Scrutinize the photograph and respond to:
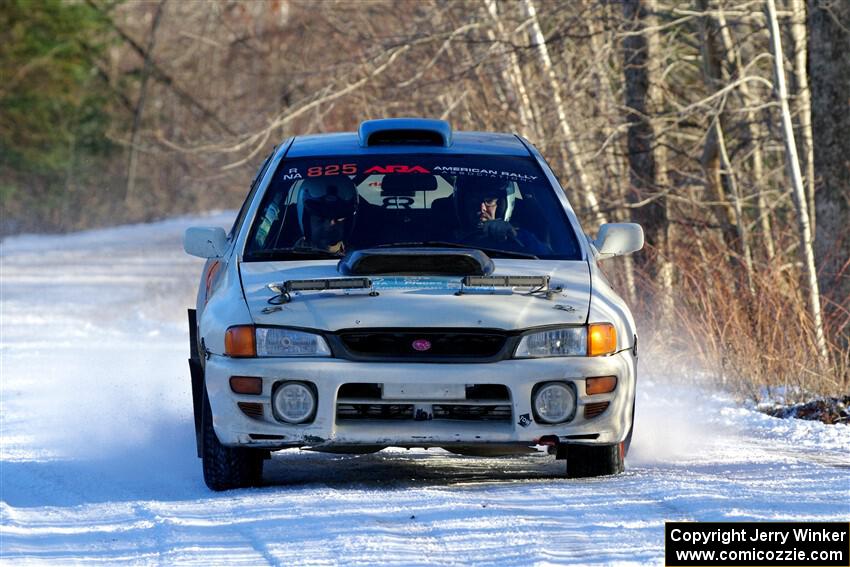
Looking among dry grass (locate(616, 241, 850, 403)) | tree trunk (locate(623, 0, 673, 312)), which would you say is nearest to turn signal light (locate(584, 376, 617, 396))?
dry grass (locate(616, 241, 850, 403))

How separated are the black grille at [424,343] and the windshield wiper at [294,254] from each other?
80 cm

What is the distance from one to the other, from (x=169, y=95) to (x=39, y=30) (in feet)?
21.4

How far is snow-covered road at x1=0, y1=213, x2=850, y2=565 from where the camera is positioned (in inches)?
220

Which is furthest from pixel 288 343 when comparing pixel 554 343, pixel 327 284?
pixel 554 343

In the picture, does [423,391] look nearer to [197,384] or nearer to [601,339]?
[601,339]

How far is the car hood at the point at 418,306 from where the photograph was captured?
259 inches

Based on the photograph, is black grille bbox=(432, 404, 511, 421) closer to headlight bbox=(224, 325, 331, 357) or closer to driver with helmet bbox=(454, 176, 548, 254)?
headlight bbox=(224, 325, 331, 357)

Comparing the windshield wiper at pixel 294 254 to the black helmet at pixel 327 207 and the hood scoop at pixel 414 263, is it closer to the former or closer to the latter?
the black helmet at pixel 327 207

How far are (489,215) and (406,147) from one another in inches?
26.7

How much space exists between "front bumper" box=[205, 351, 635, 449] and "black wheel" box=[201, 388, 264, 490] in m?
0.18

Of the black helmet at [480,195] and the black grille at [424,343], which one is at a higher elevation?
the black helmet at [480,195]

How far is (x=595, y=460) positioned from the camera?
708 centimetres

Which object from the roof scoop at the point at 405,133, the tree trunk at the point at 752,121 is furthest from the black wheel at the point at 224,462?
the tree trunk at the point at 752,121

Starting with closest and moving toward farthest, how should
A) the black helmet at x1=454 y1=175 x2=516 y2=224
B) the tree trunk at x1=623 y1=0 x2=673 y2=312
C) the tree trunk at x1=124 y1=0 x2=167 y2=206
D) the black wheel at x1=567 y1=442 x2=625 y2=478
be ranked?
the black wheel at x1=567 y1=442 x2=625 y2=478
the black helmet at x1=454 y1=175 x2=516 y2=224
the tree trunk at x1=623 y1=0 x2=673 y2=312
the tree trunk at x1=124 y1=0 x2=167 y2=206
